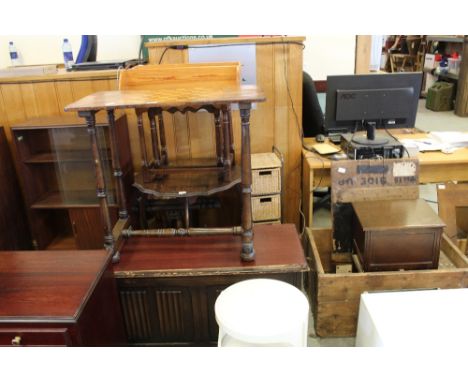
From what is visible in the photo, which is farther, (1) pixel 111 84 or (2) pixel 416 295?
(1) pixel 111 84

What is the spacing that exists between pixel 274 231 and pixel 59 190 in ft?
5.35

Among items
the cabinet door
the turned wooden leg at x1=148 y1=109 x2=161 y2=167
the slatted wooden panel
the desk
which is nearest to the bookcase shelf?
Result: the cabinet door

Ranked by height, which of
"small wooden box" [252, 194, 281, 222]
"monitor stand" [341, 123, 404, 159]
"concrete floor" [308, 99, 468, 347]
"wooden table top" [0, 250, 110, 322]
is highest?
"monitor stand" [341, 123, 404, 159]

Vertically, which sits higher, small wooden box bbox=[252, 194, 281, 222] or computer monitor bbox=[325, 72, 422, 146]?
computer monitor bbox=[325, 72, 422, 146]

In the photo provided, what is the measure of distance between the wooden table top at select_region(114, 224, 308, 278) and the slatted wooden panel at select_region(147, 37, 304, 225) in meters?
0.80

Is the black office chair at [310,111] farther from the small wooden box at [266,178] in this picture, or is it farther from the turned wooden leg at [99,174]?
the turned wooden leg at [99,174]

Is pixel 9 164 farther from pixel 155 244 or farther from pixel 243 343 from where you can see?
pixel 243 343

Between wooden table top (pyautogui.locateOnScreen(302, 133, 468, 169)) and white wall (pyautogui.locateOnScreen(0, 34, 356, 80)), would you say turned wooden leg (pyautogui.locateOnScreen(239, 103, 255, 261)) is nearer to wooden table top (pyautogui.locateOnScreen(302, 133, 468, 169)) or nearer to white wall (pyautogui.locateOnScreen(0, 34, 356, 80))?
wooden table top (pyautogui.locateOnScreen(302, 133, 468, 169))

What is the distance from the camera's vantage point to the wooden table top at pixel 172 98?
1.46m

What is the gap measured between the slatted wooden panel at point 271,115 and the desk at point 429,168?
201 millimetres

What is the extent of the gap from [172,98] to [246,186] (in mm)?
490

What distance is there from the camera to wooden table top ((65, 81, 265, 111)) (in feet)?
4.79

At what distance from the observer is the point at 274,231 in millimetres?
2119
